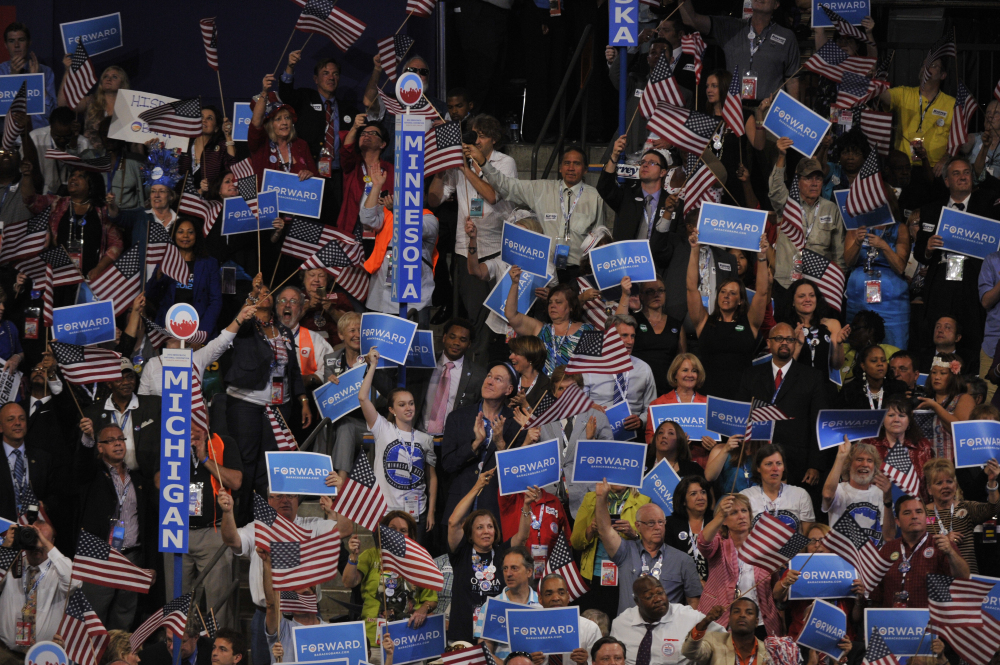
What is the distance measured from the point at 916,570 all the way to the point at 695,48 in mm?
5193

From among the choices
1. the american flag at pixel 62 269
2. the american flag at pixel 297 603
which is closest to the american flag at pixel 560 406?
the american flag at pixel 297 603

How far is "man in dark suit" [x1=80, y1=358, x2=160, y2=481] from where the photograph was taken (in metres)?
11.3

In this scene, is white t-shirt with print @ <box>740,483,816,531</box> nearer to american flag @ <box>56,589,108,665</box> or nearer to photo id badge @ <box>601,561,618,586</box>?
photo id badge @ <box>601,561,618,586</box>

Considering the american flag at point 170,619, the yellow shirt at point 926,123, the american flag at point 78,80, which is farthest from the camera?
the american flag at point 78,80

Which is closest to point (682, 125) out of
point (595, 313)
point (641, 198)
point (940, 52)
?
point (641, 198)

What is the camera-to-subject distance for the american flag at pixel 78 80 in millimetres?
14688

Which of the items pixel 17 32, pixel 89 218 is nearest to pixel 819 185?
pixel 89 218

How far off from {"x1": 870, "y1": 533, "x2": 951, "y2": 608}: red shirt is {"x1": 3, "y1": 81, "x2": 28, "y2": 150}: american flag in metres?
8.71

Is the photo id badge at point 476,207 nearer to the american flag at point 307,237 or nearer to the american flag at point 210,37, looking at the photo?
the american flag at point 307,237

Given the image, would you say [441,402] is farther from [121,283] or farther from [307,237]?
[121,283]

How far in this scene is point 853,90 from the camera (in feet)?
43.6

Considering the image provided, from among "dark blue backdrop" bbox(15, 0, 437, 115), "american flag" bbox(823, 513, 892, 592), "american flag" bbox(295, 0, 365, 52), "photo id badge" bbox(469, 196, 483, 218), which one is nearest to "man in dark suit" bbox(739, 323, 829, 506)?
"american flag" bbox(823, 513, 892, 592)

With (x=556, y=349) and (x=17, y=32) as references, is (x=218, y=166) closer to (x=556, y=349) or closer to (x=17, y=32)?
(x=17, y=32)

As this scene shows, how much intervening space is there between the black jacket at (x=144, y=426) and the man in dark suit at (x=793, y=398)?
4.32 meters
